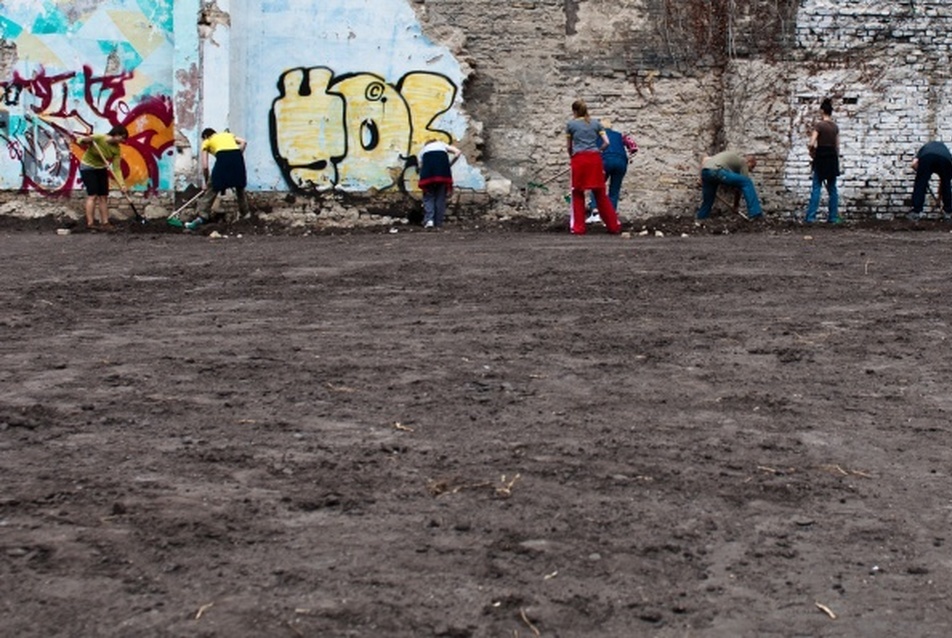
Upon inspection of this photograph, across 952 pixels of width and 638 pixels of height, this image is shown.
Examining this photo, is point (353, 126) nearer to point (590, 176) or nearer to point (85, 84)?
point (85, 84)

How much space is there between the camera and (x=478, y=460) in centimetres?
554

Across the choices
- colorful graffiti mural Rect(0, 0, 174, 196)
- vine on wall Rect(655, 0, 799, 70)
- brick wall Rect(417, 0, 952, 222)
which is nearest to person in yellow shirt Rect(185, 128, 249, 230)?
colorful graffiti mural Rect(0, 0, 174, 196)

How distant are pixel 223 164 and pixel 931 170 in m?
8.86

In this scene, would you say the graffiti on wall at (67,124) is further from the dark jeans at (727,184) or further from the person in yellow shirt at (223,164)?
the dark jeans at (727,184)

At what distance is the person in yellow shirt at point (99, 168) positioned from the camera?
1684 centimetres

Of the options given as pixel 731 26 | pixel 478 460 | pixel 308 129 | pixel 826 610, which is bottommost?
pixel 826 610

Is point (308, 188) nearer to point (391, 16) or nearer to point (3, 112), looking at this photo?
point (391, 16)

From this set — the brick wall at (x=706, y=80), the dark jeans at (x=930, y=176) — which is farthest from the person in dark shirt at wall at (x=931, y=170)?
the brick wall at (x=706, y=80)

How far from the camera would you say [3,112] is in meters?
17.8

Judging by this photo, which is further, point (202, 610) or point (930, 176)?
point (930, 176)

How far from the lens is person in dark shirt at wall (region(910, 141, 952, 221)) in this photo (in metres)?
17.4

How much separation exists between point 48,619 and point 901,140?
15.8 metres

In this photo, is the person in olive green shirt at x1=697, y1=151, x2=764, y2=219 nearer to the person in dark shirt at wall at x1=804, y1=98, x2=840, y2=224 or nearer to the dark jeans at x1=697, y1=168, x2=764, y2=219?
the dark jeans at x1=697, y1=168, x2=764, y2=219

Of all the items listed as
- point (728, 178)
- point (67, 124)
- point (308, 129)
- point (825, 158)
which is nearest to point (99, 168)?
point (67, 124)
